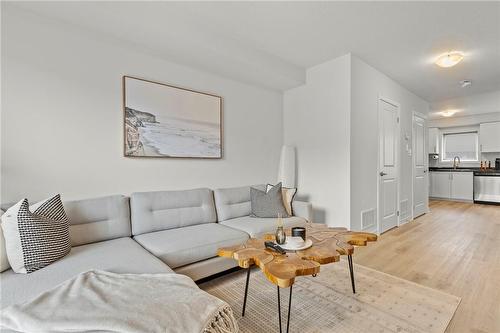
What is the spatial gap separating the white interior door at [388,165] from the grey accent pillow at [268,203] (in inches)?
68.6

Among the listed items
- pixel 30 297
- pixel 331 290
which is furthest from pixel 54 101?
pixel 331 290

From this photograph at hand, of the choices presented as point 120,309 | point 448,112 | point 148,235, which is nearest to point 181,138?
point 148,235

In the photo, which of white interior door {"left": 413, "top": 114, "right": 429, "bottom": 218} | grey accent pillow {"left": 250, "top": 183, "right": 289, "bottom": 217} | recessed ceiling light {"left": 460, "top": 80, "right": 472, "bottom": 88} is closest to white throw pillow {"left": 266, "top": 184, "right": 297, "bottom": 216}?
grey accent pillow {"left": 250, "top": 183, "right": 289, "bottom": 217}

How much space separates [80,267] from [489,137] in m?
8.69

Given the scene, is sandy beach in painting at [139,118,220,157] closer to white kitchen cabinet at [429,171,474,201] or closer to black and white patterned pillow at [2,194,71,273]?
black and white patterned pillow at [2,194,71,273]

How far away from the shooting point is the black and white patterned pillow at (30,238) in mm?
1441

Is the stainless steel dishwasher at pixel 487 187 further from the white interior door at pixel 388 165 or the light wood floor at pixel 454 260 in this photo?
the white interior door at pixel 388 165

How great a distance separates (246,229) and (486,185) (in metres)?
7.06

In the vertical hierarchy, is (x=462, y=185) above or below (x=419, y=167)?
below

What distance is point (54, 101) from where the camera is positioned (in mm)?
2088

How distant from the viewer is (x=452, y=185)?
6629mm

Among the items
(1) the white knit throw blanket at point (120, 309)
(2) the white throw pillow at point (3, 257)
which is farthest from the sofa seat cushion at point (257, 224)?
(2) the white throw pillow at point (3, 257)

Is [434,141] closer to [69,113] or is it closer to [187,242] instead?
[187,242]

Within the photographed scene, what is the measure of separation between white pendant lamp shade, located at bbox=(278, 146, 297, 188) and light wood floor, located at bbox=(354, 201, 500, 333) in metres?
1.27
